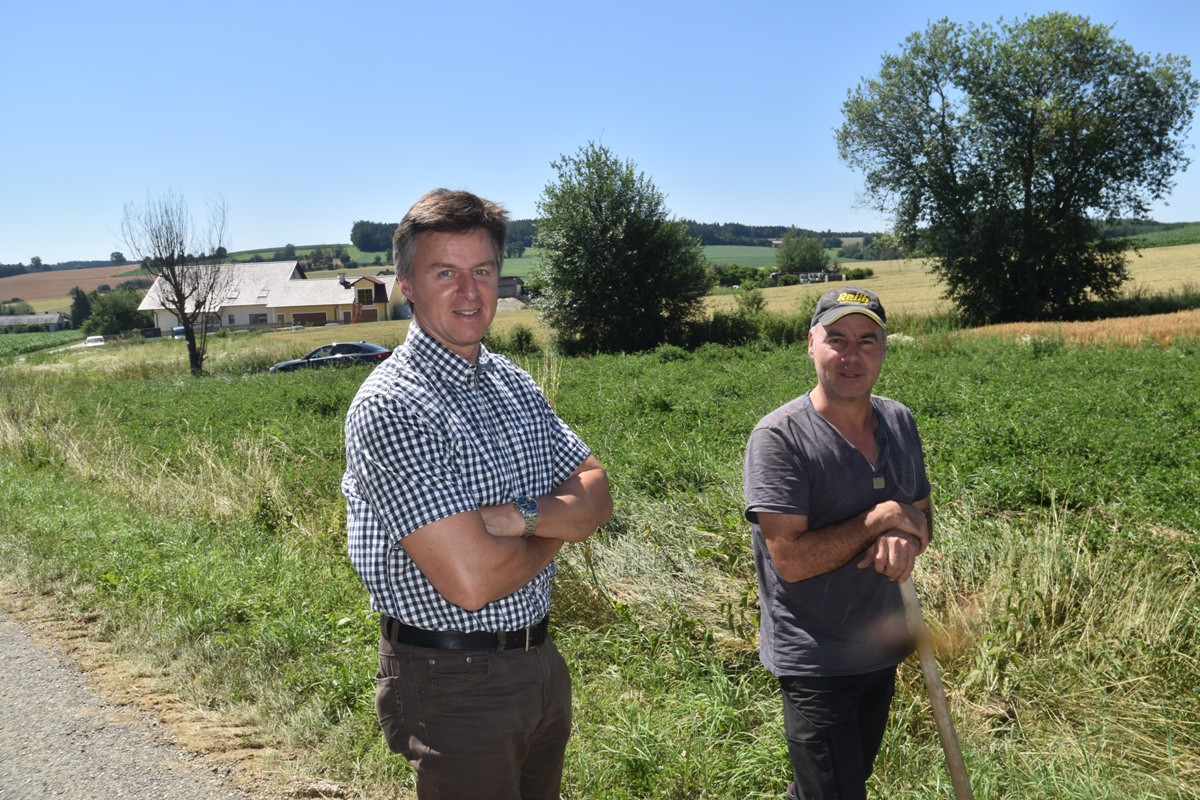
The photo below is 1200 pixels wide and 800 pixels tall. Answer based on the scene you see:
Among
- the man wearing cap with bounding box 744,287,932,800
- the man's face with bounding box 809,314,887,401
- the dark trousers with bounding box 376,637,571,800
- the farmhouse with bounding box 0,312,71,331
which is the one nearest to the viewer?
the dark trousers with bounding box 376,637,571,800

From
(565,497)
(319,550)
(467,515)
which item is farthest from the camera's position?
(319,550)

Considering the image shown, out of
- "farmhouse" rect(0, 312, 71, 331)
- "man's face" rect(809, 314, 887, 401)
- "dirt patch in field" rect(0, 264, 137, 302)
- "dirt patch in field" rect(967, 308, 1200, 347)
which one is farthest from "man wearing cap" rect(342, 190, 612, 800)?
"dirt patch in field" rect(0, 264, 137, 302)

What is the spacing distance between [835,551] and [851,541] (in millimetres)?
51

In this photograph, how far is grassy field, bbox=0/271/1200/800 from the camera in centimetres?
360

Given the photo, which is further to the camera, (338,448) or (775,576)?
(338,448)

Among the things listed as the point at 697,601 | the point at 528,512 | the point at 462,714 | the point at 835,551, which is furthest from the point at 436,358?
the point at 697,601

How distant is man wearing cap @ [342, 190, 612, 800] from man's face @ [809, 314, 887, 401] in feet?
2.79

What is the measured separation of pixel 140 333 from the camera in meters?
73.0

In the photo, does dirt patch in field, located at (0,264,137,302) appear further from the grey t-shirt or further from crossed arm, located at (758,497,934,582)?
crossed arm, located at (758,497,934,582)

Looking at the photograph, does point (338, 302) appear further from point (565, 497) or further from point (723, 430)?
point (565, 497)

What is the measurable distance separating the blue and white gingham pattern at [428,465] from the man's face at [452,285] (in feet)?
0.15


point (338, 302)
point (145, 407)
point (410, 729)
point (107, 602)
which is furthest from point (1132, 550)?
point (338, 302)

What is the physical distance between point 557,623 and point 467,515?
11.0 feet

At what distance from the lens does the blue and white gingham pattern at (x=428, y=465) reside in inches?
84.5
